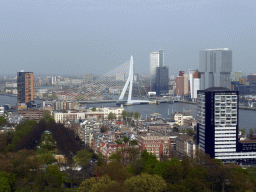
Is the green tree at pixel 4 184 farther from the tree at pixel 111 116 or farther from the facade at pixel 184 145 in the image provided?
the tree at pixel 111 116

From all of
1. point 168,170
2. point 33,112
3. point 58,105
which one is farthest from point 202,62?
point 168,170

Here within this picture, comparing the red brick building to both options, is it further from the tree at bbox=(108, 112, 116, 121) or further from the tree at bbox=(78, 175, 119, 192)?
the tree at bbox=(108, 112, 116, 121)

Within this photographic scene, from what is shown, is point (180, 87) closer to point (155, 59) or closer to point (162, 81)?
point (162, 81)

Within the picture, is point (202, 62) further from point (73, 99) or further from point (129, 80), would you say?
point (73, 99)

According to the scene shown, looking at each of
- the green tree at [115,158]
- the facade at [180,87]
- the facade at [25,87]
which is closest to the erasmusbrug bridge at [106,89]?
the facade at [25,87]

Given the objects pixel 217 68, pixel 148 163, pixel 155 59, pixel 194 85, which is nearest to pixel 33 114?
pixel 148 163

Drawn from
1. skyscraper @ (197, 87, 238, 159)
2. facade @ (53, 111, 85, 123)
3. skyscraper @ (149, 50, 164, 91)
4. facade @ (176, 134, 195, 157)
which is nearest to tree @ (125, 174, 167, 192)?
skyscraper @ (197, 87, 238, 159)
